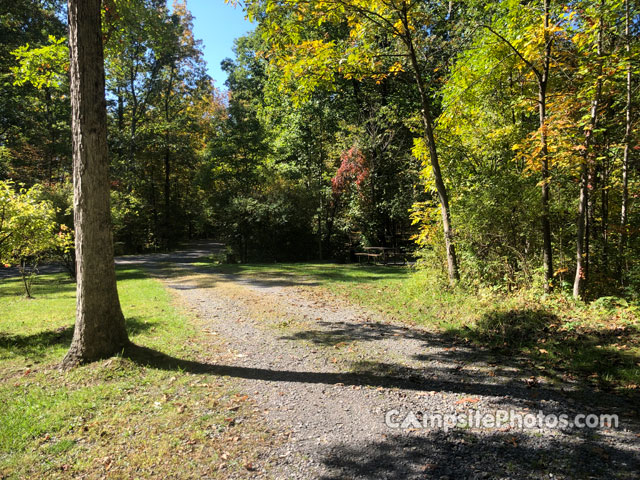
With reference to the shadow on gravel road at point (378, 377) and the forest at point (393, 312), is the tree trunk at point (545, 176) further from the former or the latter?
the shadow on gravel road at point (378, 377)

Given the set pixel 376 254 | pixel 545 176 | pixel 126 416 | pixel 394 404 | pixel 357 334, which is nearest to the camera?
pixel 126 416

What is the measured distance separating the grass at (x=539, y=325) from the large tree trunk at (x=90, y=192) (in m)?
5.08

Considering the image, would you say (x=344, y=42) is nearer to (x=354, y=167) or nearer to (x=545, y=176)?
(x=545, y=176)

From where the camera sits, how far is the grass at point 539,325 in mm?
4316

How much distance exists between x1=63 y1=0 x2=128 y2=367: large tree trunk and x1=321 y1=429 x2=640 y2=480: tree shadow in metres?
3.78

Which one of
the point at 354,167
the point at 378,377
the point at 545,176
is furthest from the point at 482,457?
the point at 354,167

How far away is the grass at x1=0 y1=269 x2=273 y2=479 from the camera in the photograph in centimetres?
286

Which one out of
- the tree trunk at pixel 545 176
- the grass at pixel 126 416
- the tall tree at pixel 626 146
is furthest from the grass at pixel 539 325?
the grass at pixel 126 416

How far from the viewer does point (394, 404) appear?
3715 mm

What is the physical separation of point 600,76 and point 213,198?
1825cm

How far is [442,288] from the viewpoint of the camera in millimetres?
8523

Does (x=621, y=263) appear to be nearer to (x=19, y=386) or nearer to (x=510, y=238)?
(x=510, y=238)

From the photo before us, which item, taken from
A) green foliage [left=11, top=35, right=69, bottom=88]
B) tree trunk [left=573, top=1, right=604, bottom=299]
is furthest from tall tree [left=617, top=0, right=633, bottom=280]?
green foliage [left=11, top=35, right=69, bottom=88]

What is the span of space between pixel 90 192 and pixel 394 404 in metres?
4.55
